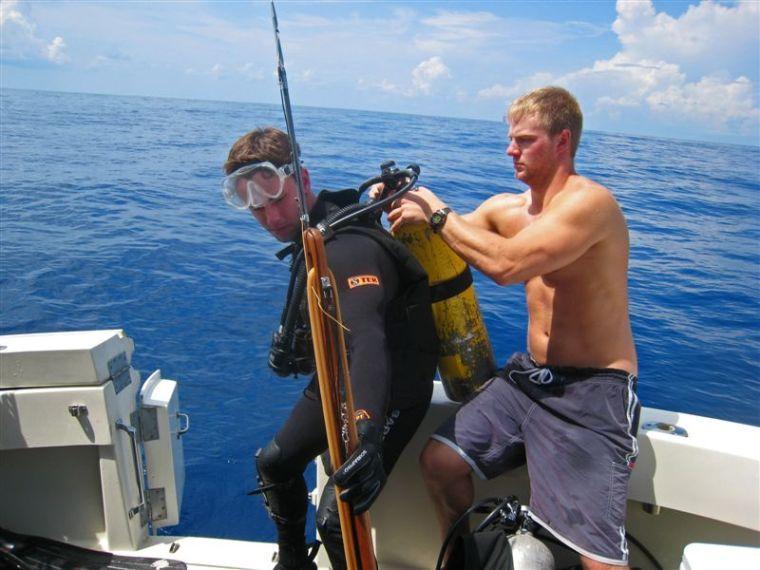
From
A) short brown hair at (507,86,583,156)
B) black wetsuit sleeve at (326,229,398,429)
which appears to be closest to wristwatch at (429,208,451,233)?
black wetsuit sleeve at (326,229,398,429)

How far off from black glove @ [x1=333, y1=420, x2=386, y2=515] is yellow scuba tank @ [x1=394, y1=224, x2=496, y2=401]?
81 centimetres

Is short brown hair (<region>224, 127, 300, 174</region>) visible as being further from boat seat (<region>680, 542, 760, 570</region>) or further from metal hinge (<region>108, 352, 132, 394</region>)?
boat seat (<region>680, 542, 760, 570</region>)

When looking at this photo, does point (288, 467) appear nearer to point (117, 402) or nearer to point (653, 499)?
point (117, 402)

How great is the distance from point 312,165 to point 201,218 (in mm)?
4614

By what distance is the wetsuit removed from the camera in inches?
68.8

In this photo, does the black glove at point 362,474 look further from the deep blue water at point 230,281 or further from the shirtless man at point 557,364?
the deep blue water at point 230,281

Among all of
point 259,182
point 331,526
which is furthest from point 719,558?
point 259,182

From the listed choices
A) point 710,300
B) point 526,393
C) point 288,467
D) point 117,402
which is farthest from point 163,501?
point 710,300

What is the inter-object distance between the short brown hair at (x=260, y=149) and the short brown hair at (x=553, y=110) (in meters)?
0.92

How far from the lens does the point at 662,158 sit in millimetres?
26969

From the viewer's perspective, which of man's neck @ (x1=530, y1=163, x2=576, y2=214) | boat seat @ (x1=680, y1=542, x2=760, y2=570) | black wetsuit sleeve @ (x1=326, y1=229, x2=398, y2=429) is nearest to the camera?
boat seat @ (x1=680, y1=542, x2=760, y2=570)

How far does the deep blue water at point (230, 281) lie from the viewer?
5359 mm

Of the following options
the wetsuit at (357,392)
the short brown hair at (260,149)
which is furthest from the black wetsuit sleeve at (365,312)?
the short brown hair at (260,149)

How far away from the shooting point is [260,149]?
7.36 ft
